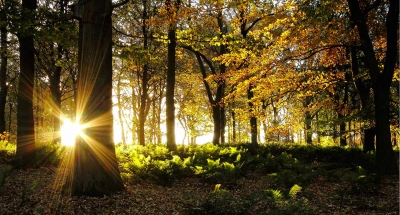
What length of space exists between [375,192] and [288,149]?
30.6 ft

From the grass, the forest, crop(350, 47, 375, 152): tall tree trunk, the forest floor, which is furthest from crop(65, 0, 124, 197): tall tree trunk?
crop(350, 47, 375, 152): tall tree trunk

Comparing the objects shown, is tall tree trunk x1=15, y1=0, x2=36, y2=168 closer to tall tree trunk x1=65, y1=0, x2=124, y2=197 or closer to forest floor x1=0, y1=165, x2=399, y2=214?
forest floor x1=0, y1=165, x2=399, y2=214

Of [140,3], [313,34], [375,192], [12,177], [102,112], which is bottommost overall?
[375,192]

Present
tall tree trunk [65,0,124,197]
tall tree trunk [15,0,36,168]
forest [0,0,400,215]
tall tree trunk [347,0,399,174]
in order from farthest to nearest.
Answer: tall tree trunk [347,0,399,174] < tall tree trunk [15,0,36,168] < tall tree trunk [65,0,124,197] < forest [0,0,400,215]

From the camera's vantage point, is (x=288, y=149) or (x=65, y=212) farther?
(x=288, y=149)

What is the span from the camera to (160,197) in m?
7.78

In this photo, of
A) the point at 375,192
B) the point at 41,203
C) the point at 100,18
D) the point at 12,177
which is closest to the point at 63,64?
the point at 12,177

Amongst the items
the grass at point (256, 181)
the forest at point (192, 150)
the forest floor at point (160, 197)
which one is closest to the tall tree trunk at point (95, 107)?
the forest at point (192, 150)

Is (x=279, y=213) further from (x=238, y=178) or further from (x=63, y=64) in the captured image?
(x=63, y=64)

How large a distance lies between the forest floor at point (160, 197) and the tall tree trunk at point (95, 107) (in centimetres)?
57

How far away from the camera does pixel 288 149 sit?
1788 cm

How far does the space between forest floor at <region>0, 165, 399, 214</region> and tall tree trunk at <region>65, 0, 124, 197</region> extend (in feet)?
1.87

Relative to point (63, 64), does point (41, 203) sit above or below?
below

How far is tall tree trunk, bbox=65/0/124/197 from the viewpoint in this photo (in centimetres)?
713
